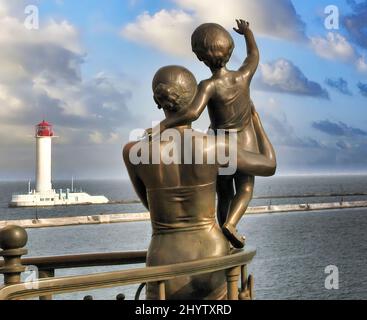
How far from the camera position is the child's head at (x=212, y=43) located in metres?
3.93

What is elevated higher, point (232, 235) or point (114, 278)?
point (232, 235)

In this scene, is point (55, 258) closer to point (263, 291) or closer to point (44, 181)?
point (263, 291)

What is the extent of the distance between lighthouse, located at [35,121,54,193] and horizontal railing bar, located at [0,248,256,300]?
76780 millimetres

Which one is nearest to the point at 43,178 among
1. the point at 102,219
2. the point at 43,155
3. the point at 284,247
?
the point at 43,155

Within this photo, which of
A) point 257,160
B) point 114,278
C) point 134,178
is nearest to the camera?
point 114,278

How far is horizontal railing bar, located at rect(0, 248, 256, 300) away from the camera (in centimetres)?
249

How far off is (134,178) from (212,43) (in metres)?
0.99

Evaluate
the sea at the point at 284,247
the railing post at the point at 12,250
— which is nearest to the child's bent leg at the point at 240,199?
the railing post at the point at 12,250

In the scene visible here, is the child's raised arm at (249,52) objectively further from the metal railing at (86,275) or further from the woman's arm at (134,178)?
the metal railing at (86,275)

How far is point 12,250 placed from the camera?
9.17 ft

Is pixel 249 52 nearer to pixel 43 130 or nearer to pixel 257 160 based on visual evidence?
pixel 257 160
